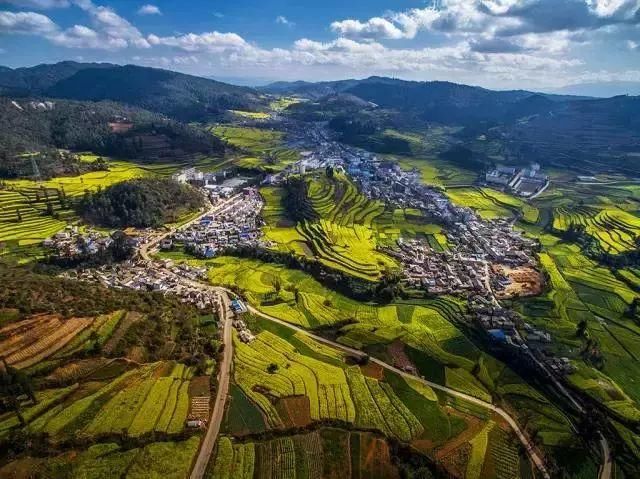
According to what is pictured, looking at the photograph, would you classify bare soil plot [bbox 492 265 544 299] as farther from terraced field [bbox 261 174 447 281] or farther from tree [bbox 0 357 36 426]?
tree [bbox 0 357 36 426]

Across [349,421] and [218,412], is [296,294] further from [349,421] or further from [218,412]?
[349,421]

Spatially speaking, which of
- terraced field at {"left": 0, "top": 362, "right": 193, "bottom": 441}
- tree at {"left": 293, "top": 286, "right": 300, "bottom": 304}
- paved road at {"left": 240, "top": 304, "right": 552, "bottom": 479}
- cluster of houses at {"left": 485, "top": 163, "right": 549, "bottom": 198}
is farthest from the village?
cluster of houses at {"left": 485, "top": 163, "right": 549, "bottom": 198}

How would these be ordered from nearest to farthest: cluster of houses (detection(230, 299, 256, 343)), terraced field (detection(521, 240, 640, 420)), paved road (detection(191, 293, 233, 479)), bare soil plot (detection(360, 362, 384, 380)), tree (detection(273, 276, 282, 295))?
paved road (detection(191, 293, 233, 479)) < terraced field (detection(521, 240, 640, 420)) < bare soil plot (detection(360, 362, 384, 380)) < cluster of houses (detection(230, 299, 256, 343)) < tree (detection(273, 276, 282, 295))

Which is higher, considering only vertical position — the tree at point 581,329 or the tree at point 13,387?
the tree at point 13,387

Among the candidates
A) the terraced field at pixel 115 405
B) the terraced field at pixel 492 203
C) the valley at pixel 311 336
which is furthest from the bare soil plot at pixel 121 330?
the terraced field at pixel 492 203

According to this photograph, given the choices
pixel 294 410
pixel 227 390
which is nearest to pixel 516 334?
pixel 294 410

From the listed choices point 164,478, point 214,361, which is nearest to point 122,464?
point 164,478

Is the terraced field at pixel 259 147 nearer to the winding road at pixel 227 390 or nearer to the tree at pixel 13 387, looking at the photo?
the winding road at pixel 227 390
